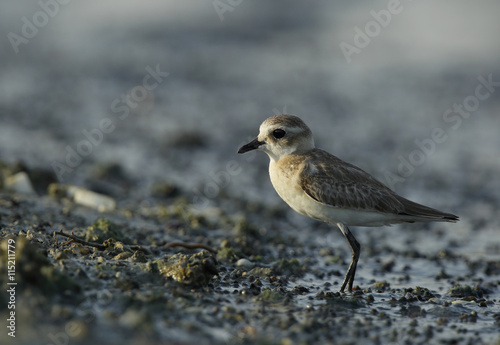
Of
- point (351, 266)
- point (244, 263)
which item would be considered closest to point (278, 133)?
point (244, 263)

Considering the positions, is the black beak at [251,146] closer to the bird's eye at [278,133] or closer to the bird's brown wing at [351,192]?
the bird's eye at [278,133]

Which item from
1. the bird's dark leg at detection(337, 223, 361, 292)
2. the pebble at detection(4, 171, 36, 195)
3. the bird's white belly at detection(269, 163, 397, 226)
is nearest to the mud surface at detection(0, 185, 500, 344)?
the bird's dark leg at detection(337, 223, 361, 292)

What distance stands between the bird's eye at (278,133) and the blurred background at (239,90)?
3673 mm

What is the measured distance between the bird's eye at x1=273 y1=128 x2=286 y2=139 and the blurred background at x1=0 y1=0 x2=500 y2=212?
12.0 ft

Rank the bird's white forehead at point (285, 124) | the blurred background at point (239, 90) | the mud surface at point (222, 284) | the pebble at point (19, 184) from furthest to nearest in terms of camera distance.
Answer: the blurred background at point (239, 90) → the pebble at point (19, 184) → the bird's white forehead at point (285, 124) → the mud surface at point (222, 284)

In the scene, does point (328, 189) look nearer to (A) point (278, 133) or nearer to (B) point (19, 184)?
(A) point (278, 133)

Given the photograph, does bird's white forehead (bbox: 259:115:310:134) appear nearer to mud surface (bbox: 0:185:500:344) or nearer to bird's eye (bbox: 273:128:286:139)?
bird's eye (bbox: 273:128:286:139)

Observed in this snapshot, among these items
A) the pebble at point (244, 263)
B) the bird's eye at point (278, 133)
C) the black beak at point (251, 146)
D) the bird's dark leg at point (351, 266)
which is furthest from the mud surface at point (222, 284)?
the bird's eye at point (278, 133)

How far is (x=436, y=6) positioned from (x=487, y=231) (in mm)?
13524

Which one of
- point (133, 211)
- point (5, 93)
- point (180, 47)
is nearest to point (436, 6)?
point (180, 47)

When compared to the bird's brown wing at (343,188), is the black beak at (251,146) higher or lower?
higher

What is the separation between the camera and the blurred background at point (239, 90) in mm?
10906

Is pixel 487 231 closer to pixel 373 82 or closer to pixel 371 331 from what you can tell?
pixel 371 331

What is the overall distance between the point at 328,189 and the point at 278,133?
2.94ft
